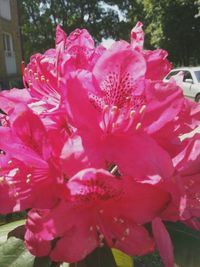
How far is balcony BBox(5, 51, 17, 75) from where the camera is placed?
87.4 feet

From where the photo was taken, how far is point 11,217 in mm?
1647

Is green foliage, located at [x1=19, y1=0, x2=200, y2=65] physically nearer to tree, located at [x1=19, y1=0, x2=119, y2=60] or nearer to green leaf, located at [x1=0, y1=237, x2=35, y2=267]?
tree, located at [x1=19, y1=0, x2=119, y2=60]

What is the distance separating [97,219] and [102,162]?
15cm

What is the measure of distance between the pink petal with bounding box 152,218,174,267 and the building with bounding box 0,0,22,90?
24027 millimetres

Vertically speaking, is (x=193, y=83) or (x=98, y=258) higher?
(x=98, y=258)

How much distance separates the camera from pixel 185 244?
1.29 m

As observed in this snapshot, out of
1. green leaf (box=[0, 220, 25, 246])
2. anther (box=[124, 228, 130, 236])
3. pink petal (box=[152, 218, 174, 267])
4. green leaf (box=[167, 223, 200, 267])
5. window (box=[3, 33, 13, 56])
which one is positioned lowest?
window (box=[3, 33, 13, 56])

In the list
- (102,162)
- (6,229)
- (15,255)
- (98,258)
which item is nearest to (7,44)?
(6,229)

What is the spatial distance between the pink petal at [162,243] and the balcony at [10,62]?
25.9 metres

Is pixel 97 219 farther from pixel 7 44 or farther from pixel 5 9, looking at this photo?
pixel 7 44

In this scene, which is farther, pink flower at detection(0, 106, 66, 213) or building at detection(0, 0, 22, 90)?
building at detection(0, 0, 22, 90)

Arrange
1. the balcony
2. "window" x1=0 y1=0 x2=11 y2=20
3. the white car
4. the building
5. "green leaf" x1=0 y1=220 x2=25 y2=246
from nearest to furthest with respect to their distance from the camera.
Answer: "green leaf" x1=0 y1=220 x2=25 y2=246, the white car, the building, "window" x1=0 y1=0 x2=11 y2=20, the balcony

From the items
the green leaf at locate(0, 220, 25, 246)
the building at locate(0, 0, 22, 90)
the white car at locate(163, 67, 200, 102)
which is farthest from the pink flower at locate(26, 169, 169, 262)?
the building at locate(0, 0, 22, 90)

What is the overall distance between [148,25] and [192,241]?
3970 centimetres
